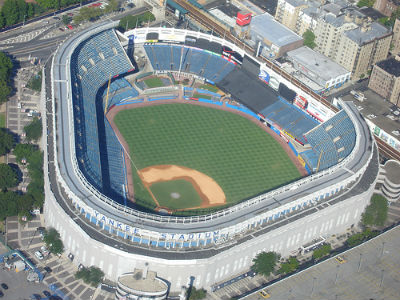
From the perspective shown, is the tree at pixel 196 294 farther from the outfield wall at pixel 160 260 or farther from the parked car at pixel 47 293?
the parked car at pixel 47 293

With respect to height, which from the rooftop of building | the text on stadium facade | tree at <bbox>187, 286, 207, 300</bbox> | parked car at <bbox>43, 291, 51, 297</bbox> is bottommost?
parked car at <bbox>43, 291, 51, 297</bbox>

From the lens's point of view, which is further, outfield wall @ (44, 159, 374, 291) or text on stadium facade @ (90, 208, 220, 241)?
text on stadium facade @ (90, 208, 220, 241)

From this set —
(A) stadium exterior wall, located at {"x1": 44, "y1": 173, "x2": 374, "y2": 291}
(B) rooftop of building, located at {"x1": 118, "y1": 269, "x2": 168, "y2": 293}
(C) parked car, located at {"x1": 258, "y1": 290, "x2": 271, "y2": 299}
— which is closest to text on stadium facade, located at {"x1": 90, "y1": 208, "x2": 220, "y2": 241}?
(A) stadium exterior wall, located at {"x1": 44, "y1": 173, "x2": 374, "y2": 291}

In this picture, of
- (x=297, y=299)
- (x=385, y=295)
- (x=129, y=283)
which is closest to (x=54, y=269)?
(x=129, y=283)

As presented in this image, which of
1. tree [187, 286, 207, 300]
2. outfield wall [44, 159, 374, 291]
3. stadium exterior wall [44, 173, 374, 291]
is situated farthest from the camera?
tree [187, 286, 207, 300]

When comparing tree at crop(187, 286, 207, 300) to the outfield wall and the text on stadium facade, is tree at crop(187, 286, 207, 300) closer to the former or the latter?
the outfield wall

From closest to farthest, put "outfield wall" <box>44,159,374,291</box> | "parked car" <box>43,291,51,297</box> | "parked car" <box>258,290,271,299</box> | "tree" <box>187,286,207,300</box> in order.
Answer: "outfield wall" <box>44,159,374,291</box>, "parked car" <box>43,291,51,297</box>, "parked car" <box>258,290,271,299</box>, "tree" <box>187,286,207,300</box>

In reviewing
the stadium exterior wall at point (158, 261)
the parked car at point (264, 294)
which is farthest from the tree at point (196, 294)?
the parked car at point (264, 294)

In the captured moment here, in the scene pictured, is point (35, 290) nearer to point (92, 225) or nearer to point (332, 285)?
point (92, 225)

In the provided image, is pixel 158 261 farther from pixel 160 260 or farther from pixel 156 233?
pixel 156 233
